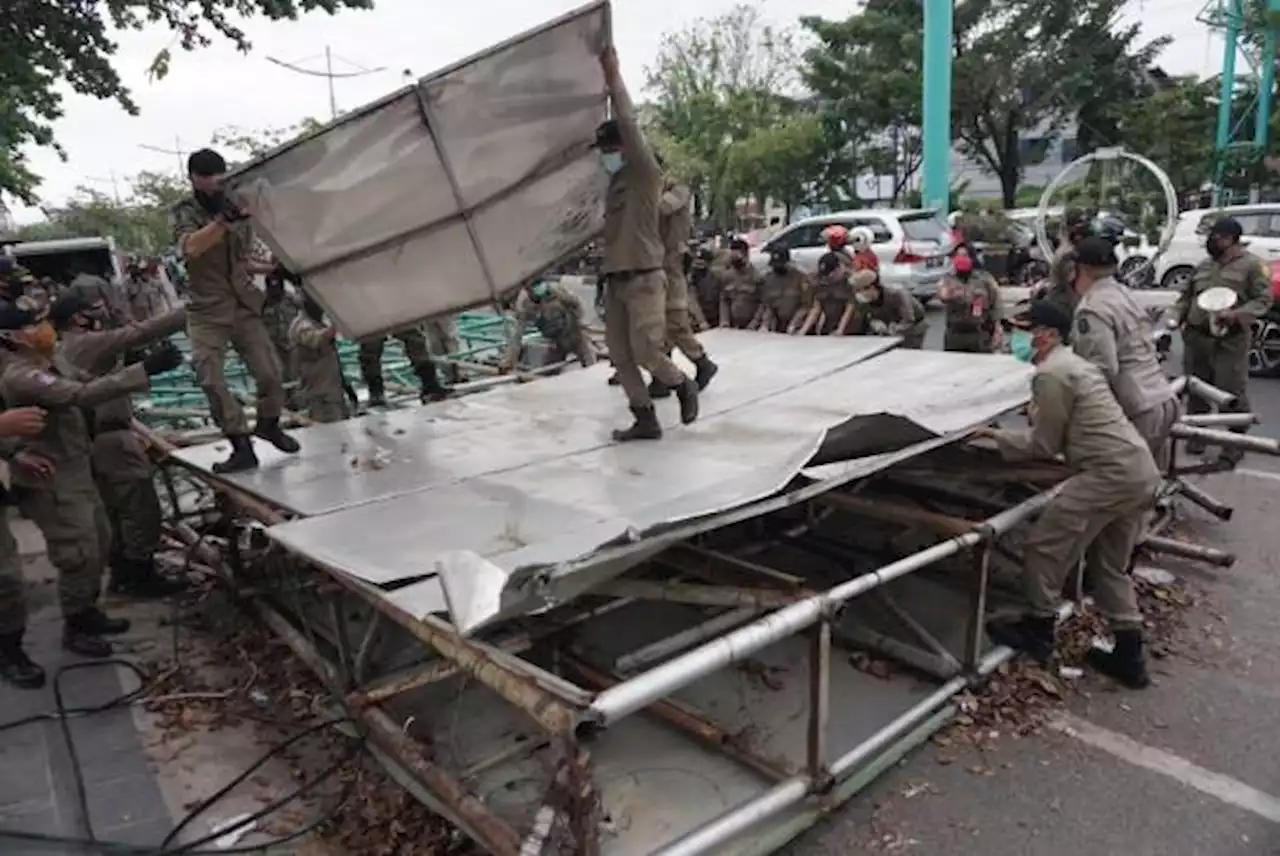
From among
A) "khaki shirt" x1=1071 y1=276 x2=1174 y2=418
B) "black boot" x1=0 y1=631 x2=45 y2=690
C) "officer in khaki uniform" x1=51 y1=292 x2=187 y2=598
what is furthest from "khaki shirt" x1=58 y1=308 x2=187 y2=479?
"khaki shirt" x1=1071 y1=276 x2=1174 y2=418

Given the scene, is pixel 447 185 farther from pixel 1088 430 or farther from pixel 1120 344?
pixel 1120 344

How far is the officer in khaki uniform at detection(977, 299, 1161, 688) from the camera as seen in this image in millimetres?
3777

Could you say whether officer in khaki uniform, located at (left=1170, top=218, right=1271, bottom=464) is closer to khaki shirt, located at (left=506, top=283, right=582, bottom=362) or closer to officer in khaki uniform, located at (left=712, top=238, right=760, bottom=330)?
officer in khaki uniform, located at (left=712, top=238, right=760, bottom=330)

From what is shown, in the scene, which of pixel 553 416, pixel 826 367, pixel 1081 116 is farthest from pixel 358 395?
pixel 1081 116

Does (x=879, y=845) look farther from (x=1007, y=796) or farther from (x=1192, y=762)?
(x=1192, y=762)

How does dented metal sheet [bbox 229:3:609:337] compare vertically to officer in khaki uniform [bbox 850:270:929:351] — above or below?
above

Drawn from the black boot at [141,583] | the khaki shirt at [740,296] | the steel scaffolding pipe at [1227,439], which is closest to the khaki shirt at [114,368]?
the black boot at [141,583]

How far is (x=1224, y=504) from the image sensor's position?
5762 millimetres

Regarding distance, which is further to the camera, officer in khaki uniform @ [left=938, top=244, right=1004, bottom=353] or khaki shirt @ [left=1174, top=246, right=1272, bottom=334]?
officer in khaki uniform @ [left=938, top=244, right=1004, bottom=353]

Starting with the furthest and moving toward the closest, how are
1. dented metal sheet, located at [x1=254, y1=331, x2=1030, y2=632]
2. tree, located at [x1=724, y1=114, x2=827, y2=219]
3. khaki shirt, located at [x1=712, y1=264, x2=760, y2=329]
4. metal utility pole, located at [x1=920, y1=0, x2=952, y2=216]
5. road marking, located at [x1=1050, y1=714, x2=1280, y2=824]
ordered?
tree, located at [x1=724, y1=114, x2=827, y2=219] < metal utility pole, located at [x1=920, y1=0, x2=952, y2=216] < khaki shirt, located at [x1=712, y1=264, x2=760, y2=329] < road marking, located at [x1=1050, y1=714, x2=1280, y2=824] < dented metal sheet, located at [x1=254, y1=331, x2=1030, y2=632]

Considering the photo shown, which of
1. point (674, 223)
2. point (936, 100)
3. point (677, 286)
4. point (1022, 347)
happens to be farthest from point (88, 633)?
point (936, 100)

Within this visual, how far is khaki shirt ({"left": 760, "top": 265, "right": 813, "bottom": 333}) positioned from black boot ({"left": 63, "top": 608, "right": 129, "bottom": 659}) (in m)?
6.01

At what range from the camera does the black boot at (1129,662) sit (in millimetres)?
3852

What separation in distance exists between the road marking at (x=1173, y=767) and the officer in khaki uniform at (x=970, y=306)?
171 inches
